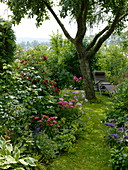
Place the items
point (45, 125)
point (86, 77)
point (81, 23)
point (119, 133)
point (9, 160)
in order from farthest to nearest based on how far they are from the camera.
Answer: point (86, 77) → point (81, 23) → point (45, 125) → point (119, 133) → point (9, 160)

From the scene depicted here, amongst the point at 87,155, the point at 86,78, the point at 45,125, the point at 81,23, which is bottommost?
the point at 87,155

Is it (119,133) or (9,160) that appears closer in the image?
(9,160)

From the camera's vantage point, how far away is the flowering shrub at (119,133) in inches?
104

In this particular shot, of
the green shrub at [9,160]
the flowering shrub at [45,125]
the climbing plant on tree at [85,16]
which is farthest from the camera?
the climbing plant on tree at [85,16]

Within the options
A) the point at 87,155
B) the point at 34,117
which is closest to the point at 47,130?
the point at 34,117

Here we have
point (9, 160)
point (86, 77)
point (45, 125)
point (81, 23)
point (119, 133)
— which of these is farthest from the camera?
point (86, 77)

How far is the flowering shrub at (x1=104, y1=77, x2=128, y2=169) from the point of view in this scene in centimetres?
264

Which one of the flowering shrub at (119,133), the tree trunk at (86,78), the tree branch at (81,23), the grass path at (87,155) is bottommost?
the grass path at (87,155)

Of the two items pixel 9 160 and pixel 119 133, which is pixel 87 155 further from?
pixel 9 160

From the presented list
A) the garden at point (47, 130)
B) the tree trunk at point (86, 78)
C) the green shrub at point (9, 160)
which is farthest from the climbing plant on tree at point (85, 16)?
the green shrub at point (9, 160)

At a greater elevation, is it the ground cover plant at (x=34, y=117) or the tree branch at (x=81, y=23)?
the tree branch at (x=81, y=23)

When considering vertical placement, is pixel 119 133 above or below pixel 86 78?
below

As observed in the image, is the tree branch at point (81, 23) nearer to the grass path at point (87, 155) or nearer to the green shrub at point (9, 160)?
the grass path at point (87, 155)

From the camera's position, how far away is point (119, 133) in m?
3.34
